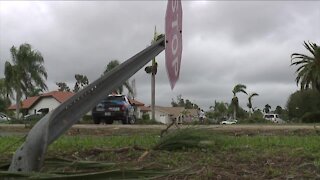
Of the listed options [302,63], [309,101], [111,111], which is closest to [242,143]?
[111,111]

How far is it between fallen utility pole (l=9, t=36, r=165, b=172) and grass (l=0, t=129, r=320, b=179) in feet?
1.02

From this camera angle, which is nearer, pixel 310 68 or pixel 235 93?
pixel 310 68

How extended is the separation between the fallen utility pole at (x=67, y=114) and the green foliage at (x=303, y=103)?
57696 millimetres

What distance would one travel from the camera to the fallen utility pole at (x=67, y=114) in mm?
3408

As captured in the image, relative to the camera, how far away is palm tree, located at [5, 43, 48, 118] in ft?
166

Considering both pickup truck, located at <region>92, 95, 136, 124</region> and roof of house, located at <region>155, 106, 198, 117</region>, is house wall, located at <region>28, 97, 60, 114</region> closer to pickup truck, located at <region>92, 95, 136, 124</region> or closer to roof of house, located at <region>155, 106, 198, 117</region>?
roof of house, located at <region>155, 106, 198, 117</region>

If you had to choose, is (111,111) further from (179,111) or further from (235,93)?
(235,93)

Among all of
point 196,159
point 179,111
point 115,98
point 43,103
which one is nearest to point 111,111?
point 115,98

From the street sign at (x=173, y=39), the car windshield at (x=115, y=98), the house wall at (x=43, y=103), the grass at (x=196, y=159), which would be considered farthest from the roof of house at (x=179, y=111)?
the house wall at (x=43, y=103)

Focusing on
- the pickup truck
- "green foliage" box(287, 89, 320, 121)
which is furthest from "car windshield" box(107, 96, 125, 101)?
"green foliage" box(287, 89, 320, 121)

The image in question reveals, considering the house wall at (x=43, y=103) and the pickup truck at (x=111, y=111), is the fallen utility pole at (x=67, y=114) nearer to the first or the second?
the pickup truck at (x=111, y=111)

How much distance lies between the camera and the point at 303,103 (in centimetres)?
6388

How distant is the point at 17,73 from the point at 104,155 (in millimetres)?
46746

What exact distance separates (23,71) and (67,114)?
49.1 metres
